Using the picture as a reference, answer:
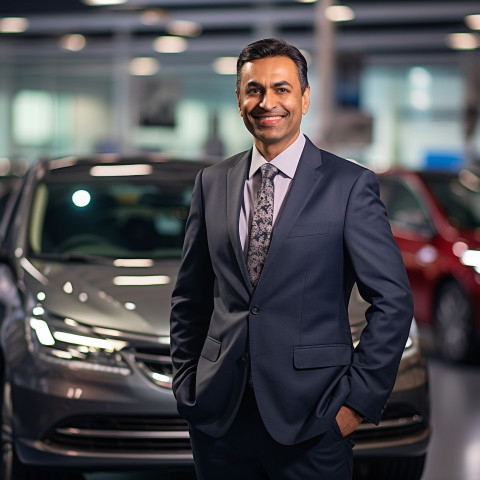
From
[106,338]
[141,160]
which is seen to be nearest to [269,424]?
[106,338]

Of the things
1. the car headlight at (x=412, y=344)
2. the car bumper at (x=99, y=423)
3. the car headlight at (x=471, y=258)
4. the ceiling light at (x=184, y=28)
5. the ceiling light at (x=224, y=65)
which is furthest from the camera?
the ceiling light at (x=224, y=65)

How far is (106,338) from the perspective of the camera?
5.11 metres

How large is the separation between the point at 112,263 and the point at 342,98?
12805mm

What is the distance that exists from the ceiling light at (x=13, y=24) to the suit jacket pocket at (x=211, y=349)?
29.6 m

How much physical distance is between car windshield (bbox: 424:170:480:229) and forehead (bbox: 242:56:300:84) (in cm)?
737

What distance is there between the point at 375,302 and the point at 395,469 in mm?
2715

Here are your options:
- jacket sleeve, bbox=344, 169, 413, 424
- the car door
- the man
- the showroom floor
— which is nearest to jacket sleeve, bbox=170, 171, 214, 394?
the man

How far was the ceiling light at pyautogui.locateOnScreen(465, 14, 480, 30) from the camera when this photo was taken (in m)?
28.2

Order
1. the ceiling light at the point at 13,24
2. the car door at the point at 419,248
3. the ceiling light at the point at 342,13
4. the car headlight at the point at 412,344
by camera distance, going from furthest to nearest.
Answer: the ceiling light at the point at 13,24, the ceiling light at the point at 342,13, the car door at the point at 419,248, the car headlight at the point at 412,344

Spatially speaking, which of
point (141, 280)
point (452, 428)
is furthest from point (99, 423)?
point (452, 428)

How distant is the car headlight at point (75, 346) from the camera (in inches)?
198

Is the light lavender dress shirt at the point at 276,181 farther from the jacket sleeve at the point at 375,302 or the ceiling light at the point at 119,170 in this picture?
the ceiling light at the point at 119,170

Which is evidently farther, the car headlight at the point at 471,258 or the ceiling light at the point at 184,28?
the ceiling light at the point at 184,28

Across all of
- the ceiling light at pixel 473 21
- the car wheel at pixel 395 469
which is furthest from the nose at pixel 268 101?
the ceiling light at pixel 473 21
